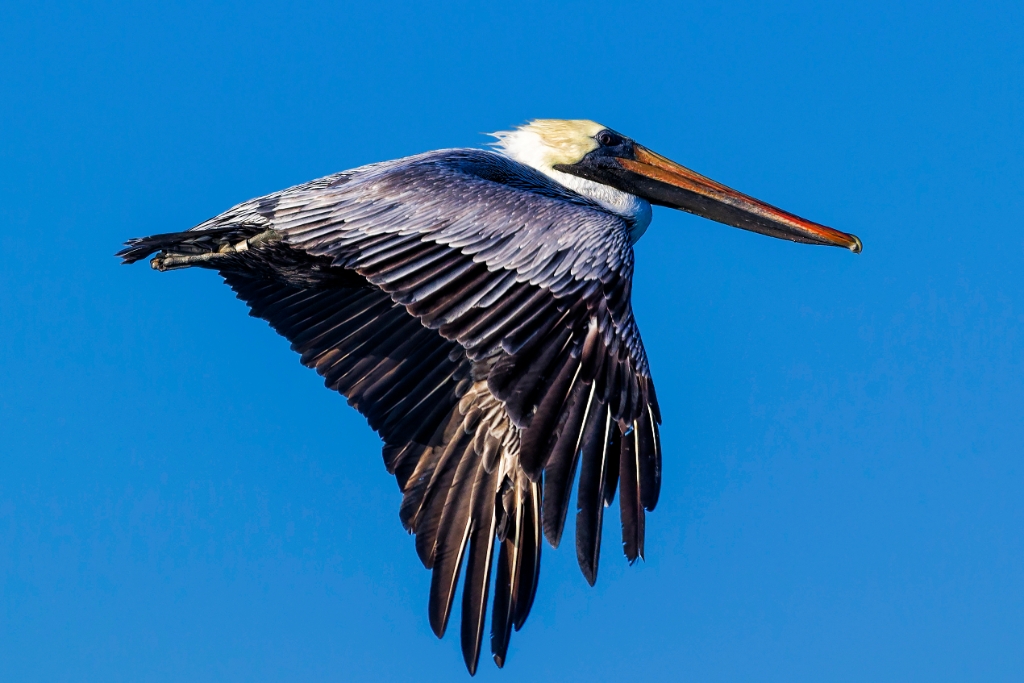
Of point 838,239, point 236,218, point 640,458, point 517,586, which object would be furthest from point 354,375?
point 838,239

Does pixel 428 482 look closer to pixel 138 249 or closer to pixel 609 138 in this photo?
pixel 138 249

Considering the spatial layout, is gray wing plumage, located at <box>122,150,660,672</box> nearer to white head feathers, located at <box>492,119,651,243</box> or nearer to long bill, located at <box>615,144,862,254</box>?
white head feathers, located at <box>492,119,651,243</box>

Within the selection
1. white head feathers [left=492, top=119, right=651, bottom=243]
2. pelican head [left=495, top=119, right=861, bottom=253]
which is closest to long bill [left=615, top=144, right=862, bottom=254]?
pelican head [left=495, top=119, right=861, bottom=253]

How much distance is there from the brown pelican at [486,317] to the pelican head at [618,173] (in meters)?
0.02

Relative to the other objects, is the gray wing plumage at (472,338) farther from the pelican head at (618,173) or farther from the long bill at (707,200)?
the long bill at (707,200)

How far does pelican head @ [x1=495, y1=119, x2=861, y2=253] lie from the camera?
11.5 m

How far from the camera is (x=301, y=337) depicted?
10.5 m

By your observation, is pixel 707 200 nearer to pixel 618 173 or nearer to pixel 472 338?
pixel 618 173

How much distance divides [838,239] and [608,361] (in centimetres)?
311

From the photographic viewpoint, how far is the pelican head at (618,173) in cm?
1146

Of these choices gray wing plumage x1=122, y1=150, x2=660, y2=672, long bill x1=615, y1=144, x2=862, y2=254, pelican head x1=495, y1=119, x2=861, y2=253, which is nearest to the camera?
gray wing plumage x1=122, y1=150, x2=660, y2=672

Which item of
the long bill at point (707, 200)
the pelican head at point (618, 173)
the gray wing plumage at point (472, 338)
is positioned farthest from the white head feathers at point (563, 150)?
the gray wing plumage at point (472, 338)

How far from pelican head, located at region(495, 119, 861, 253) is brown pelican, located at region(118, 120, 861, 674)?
0.02 meters

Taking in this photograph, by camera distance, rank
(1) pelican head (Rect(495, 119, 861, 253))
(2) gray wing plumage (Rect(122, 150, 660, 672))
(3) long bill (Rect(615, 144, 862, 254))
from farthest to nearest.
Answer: (1) pelican head (Rect(495, 119, 861, 253)) < (3) long bill (Rect(615, 144, 862, 254)) < (2) gray wing plumage (Rect(122, 150, 660, 672))
